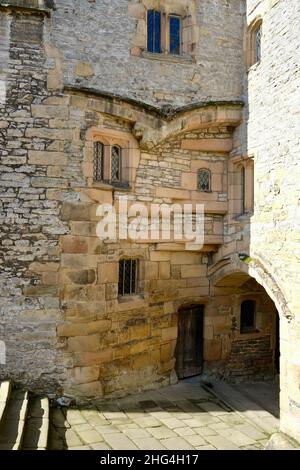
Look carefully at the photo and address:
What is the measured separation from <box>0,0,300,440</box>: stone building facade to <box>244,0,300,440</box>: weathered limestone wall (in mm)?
33

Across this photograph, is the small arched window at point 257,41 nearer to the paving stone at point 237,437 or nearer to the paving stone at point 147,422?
the paving stone at point 237,437

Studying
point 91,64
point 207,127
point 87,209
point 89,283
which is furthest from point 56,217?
point 207,127

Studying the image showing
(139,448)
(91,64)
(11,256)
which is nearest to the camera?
(139,448)

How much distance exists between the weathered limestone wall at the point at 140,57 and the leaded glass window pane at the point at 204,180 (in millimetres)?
1438

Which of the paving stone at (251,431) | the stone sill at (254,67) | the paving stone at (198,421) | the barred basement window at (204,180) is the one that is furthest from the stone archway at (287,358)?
the stone sill at (254,67)

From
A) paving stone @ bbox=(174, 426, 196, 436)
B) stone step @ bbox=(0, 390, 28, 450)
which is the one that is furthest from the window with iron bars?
paving stone @ bbox=(174, 426, 196, 436)

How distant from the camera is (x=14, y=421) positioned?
654 centimetres

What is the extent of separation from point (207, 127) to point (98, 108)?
230cm

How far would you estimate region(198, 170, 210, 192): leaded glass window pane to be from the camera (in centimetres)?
950

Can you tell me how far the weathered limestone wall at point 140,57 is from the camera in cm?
820

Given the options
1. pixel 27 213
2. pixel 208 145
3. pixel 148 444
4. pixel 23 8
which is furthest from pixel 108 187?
pixel 148 444

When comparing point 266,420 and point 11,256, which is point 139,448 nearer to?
point 266,420

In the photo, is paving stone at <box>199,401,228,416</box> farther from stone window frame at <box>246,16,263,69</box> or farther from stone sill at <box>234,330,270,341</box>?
stone window frame at <box>246,16,263,69</box>

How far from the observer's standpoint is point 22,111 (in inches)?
306
